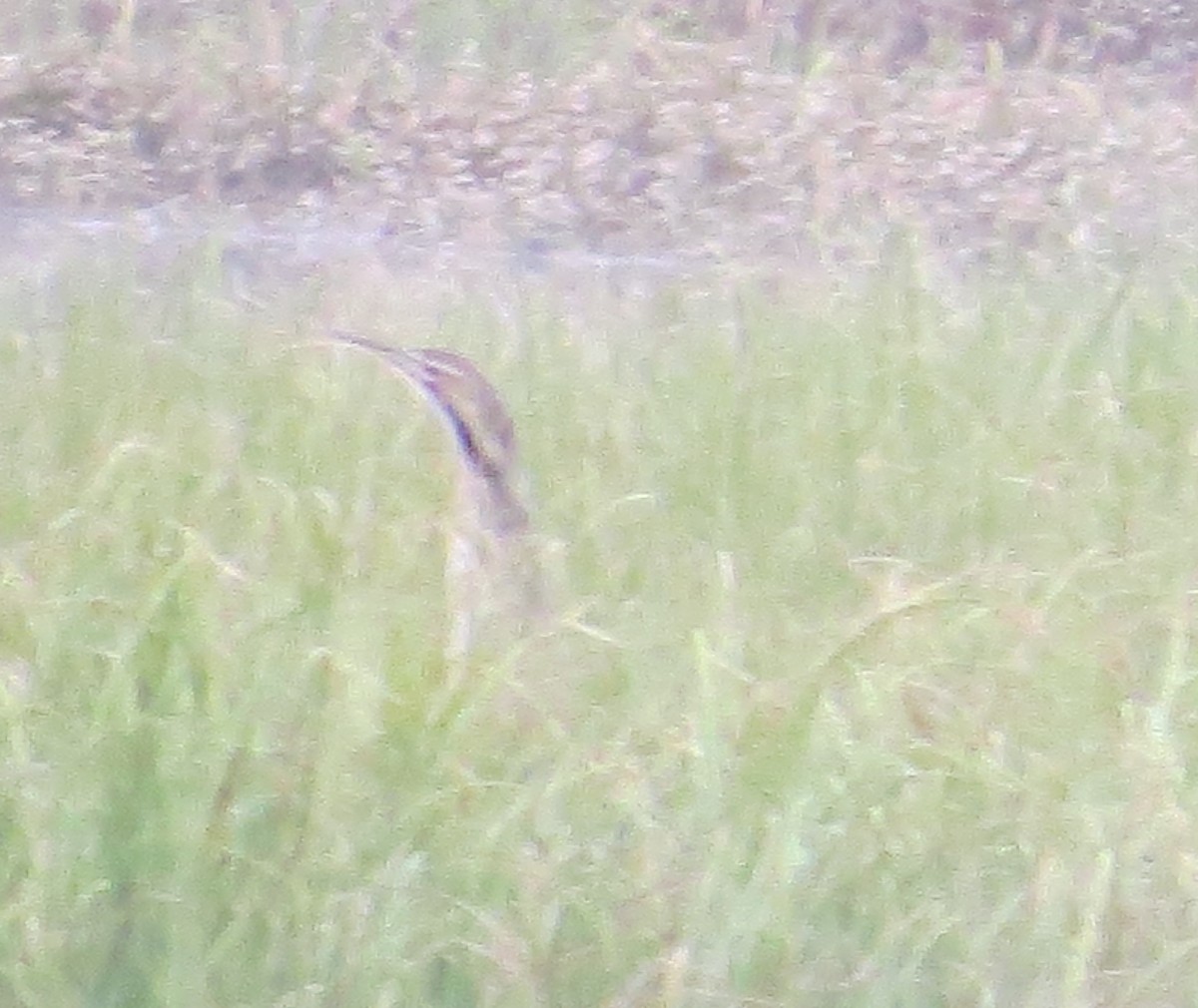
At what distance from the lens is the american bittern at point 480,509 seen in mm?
1562

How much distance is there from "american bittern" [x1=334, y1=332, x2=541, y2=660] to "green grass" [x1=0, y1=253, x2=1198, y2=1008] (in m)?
0.04

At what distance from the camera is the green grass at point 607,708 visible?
1.25m

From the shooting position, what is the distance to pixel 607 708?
4.85ft

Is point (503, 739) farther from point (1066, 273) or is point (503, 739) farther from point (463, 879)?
point (1066, 273)

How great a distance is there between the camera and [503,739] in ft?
4.67

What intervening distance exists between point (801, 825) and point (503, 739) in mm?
241

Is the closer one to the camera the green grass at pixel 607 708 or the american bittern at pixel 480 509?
the green grass at pixel 607 708

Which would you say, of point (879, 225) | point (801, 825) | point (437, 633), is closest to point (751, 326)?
point (879, 225)

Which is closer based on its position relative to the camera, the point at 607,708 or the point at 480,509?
the point at 607,708

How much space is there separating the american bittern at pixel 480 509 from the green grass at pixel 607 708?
35 millimetres

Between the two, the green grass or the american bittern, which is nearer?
the green grass

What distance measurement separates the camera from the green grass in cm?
125

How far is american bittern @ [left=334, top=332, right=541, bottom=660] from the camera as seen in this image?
1562mm

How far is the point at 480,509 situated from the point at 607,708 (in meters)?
0.30
